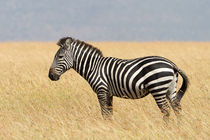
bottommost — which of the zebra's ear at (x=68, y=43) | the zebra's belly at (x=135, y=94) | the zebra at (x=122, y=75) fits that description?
the zebra's belly at (x=135, y=94)

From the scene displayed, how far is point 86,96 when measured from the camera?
33.5 feet

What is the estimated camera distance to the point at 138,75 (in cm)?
652

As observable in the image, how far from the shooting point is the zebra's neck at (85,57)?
24.2 feet

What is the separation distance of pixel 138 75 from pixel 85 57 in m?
1.50

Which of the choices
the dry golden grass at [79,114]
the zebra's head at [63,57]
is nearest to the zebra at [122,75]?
the zebra's head at [63,57]

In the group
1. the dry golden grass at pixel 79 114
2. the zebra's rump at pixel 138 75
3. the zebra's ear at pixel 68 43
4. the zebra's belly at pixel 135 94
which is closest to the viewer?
the dry golden grass at pixel 79 114

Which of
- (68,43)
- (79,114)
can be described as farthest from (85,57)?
(79,114)

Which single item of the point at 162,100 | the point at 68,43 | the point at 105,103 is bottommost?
the point at 105,103

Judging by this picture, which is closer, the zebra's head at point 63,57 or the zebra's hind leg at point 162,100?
the zebra's hind leg at point 162,100

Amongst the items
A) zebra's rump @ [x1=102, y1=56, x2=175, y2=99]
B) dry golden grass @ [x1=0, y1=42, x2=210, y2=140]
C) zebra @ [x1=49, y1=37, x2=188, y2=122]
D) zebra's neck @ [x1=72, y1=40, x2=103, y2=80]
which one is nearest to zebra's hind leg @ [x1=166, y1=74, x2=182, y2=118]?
zebra @ [x1=49, y1=37, x2=188, y2=122]

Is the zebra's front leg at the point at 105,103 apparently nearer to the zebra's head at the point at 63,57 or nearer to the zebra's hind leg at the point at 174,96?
the zebra's head at the point at 63,57

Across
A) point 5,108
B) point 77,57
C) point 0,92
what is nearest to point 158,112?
point 77,57

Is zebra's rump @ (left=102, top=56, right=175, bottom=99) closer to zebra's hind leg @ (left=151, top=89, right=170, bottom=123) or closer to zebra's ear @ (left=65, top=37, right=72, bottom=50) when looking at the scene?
zebra's hind leg @ (left=151, top=89, right=170, bottom=123)

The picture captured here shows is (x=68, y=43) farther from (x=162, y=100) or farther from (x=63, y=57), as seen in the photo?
(x=162, y=100)
